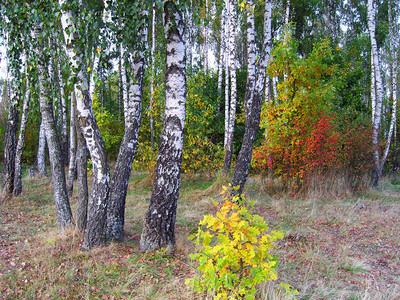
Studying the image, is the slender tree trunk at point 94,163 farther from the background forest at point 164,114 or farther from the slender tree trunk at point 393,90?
the slender tree trunk at point 393,90

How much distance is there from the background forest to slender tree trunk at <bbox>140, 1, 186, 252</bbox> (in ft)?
0.05

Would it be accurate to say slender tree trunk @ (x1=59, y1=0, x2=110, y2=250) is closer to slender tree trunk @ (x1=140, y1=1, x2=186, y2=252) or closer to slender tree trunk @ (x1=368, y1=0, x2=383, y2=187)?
slender tree trunk @ (x1=140, y1=1, x2=186, y2=252)

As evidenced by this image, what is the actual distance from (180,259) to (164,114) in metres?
2.35

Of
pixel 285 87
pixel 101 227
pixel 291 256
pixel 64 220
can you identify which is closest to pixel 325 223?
pixel 291 256

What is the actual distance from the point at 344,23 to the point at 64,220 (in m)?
25.8

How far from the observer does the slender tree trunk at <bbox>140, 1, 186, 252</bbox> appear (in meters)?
3.82

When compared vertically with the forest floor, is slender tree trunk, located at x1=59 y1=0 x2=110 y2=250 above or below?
above

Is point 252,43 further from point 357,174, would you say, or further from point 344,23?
point 344,23

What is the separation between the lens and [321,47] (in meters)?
8.12

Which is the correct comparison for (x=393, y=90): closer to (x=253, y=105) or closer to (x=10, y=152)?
(x=253, y=105)

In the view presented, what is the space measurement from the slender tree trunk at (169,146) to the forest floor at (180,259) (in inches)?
13.1

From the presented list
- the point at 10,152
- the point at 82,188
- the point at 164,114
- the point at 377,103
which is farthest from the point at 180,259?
the point at 377,103

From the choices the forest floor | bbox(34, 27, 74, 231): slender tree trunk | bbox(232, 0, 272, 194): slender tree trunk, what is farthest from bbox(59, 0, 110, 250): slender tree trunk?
bbox(232, 0, 272, 194): slender tree trunk

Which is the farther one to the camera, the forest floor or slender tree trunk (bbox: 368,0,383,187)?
slender tree trunk (bbox: 368,0,383,187)
